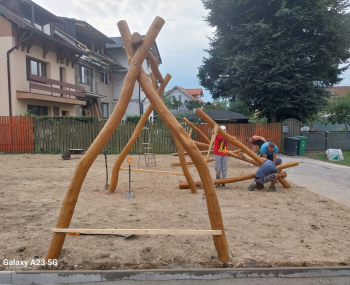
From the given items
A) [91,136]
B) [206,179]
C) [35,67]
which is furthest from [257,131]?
[206,179]

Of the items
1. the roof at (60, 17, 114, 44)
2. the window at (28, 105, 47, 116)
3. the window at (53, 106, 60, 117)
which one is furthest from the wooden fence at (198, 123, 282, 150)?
the roof at (60, 17, 114, 44)

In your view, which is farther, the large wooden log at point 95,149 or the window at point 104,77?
the window at point 104,77

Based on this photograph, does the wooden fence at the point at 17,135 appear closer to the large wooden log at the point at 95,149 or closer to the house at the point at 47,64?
the house at the point at 47,64

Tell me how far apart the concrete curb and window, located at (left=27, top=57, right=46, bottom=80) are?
18356 millimetres

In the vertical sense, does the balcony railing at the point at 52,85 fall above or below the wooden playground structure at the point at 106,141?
above

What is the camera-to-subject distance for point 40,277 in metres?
3.26

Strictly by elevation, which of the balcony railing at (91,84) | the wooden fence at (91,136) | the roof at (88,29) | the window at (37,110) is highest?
the roof at (88,29)

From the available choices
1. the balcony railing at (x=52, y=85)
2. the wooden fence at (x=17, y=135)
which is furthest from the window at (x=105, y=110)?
the wooden fence at (x=17, y=135)

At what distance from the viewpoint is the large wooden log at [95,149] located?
359cm

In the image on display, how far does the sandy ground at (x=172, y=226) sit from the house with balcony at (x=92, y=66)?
19.7 m

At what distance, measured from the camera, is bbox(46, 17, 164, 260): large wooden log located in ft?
11.8

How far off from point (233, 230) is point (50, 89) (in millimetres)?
18459

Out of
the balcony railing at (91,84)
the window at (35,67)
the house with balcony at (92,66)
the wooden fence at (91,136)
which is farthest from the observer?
the balcony railing at (91,84)

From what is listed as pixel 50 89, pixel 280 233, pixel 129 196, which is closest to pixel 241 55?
pixel 50 89
